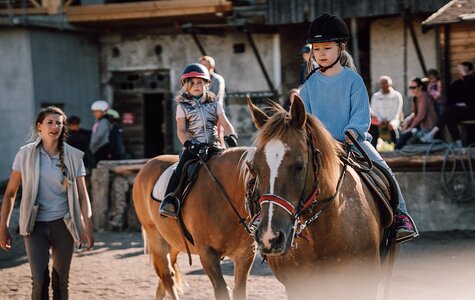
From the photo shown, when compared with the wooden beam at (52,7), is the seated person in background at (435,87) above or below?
below

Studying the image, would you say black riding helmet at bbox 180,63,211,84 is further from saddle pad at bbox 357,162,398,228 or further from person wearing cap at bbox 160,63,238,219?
saddle pad at bbox 357,162,398,228

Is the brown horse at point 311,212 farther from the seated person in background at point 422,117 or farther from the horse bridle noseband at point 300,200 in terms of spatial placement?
the seated person in background at point 422,117

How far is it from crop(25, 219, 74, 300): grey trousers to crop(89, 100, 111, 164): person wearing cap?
9.03 meters

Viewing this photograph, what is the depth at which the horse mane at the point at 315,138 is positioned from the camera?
4.67 metres

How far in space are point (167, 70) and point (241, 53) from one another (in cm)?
264

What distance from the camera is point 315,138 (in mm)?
4797

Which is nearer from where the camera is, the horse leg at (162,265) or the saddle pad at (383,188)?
the saddle pad at (383,188)

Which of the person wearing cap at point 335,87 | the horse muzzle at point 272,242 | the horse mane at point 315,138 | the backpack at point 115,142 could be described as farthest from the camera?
the backpack at point 115,142

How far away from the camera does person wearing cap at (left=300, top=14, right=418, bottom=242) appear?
5406mm

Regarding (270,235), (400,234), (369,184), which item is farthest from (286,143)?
(400,234)

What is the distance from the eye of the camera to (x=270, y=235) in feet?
14.0

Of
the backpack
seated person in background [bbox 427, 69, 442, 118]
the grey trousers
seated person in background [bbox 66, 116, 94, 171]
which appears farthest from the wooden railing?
the grey trousers

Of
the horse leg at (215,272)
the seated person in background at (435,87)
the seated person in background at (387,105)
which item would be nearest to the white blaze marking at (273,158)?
the horse leg at (215,272)

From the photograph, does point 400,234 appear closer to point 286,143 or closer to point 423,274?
point 286,143
